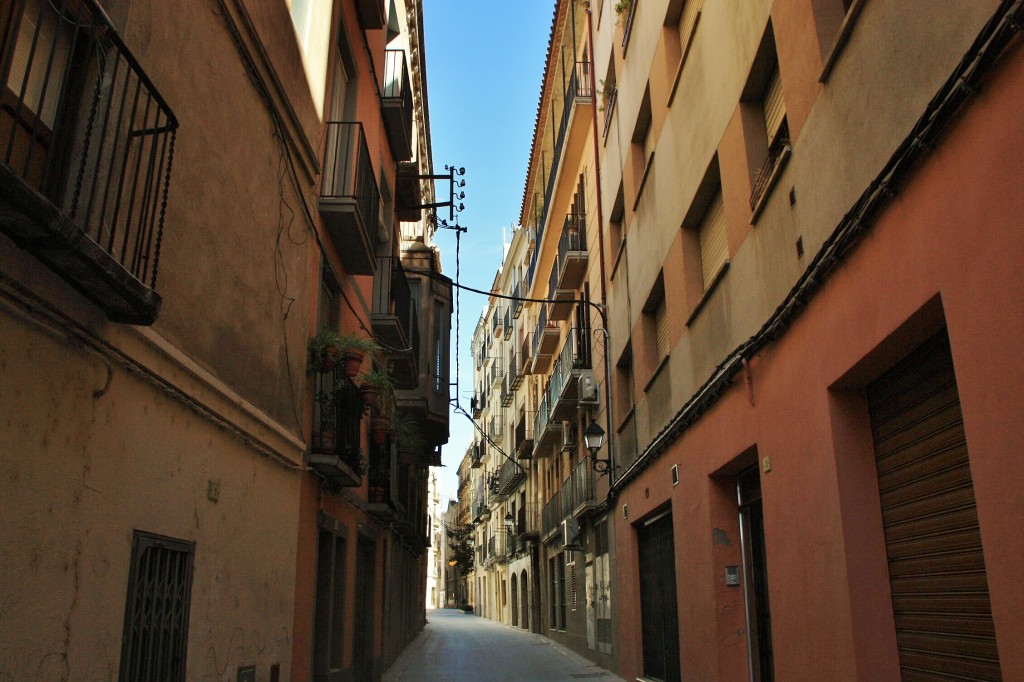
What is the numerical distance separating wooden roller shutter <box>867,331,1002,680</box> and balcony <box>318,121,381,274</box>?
5960mm

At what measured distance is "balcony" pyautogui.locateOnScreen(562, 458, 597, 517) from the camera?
19078 millimetres

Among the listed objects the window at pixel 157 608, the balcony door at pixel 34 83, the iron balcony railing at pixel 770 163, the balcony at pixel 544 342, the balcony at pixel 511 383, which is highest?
the balcony at pixel 511 383

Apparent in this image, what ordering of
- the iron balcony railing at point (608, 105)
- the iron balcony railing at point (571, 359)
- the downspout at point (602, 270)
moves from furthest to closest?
1. the iron balcony railing at point (571, 359)
2. the downspout at point (602, 270)
3. the iron balcony railing at point (608, 105)

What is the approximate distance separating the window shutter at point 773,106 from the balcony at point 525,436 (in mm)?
22557

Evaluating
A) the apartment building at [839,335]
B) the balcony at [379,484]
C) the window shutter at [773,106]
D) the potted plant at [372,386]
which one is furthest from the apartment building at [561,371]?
the window shutter at [773,106]

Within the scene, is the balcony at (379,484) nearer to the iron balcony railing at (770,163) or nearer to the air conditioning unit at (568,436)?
the iron balcony railing at (770,163)

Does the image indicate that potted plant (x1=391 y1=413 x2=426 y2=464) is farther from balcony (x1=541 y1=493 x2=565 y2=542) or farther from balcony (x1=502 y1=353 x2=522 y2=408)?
balcony (x1=502 y1=353 x2=522 y2=408)

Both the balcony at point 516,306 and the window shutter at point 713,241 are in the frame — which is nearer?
the window shutter at point 713,241

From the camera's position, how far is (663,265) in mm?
12047

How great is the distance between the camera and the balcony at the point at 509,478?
3594cm

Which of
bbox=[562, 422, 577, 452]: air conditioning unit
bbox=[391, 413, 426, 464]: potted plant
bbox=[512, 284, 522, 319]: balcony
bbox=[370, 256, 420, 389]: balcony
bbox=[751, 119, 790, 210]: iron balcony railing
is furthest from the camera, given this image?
bbox=[512, 284, 522, 319]: balcony

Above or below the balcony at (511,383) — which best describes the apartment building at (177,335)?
below

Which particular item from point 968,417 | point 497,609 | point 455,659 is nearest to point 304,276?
point 968,417

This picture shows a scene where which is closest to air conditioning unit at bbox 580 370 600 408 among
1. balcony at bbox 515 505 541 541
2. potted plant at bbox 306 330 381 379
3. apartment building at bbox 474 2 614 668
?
apartment building at bbox 474 2 614 668
